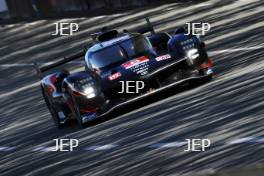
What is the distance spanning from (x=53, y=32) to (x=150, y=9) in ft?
15.2

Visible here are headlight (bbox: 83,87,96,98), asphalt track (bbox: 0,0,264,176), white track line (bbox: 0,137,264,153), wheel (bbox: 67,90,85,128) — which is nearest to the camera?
white track line (bbox: 0,137,264,153)

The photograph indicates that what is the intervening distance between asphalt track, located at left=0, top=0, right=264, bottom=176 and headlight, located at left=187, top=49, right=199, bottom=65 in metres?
0.51

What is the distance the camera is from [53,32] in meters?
37.1

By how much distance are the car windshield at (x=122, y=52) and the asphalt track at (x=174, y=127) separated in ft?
3.00

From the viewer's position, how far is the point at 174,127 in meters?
13.9

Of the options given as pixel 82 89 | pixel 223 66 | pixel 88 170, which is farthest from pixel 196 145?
pixel 223 66

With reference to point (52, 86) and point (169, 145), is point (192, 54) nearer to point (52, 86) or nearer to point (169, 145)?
point (52, 86)

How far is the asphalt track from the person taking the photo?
1134 centimetres

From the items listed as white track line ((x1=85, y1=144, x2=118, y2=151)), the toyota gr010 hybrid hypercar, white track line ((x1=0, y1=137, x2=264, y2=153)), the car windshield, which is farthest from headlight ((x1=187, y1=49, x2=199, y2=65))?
white track line ((x1=85, y1=144, x2=118, y2=151))

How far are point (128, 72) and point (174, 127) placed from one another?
2.76 m

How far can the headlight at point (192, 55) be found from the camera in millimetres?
16766

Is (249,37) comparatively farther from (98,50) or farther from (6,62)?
(6,62)

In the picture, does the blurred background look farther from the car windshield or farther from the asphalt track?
the car windshield

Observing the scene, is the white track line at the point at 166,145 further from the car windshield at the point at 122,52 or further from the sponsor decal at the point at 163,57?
the sponsor decal at the point at 163,57
